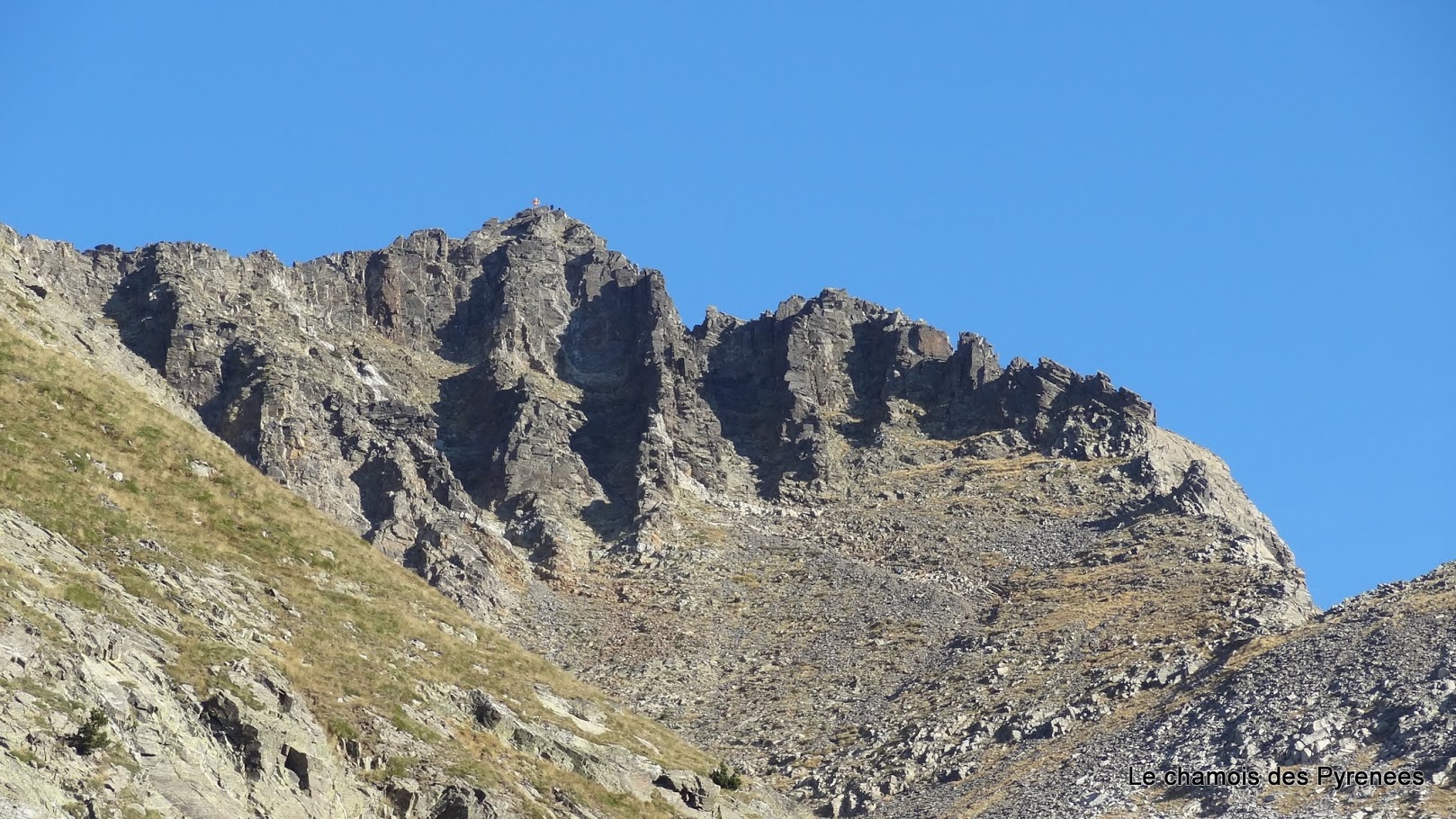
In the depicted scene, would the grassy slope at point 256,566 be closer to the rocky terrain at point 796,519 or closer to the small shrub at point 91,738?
the rocky terrain at point 796,519

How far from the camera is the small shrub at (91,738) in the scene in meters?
38.8

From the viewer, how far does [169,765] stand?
41188 mm

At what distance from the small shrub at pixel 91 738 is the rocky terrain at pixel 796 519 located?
32.7ft

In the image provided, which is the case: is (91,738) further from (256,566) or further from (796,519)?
(796,519)

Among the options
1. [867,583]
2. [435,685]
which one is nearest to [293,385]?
[867,583]

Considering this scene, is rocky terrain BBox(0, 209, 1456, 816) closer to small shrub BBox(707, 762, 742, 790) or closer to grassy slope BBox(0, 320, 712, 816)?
small shrub BBox(707, 762, 742, 790)

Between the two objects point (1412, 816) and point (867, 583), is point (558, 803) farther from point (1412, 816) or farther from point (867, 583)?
point (867, 583)

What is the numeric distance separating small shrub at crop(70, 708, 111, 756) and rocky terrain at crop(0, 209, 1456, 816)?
32.7ft

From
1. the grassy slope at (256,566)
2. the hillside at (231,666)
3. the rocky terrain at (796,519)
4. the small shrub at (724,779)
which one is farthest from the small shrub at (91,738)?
the small shrub at (724,779)

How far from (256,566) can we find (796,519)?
280ft

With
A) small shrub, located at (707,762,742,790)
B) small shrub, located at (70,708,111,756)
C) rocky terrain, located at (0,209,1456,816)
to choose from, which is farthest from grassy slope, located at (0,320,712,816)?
small shrub, located at (70,708,111,756)

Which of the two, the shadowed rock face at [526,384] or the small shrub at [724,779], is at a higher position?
the shadowed rock face at [526,384]

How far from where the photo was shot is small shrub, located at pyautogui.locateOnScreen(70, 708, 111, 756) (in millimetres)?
38844

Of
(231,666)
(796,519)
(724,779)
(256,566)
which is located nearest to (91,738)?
(231,666)
